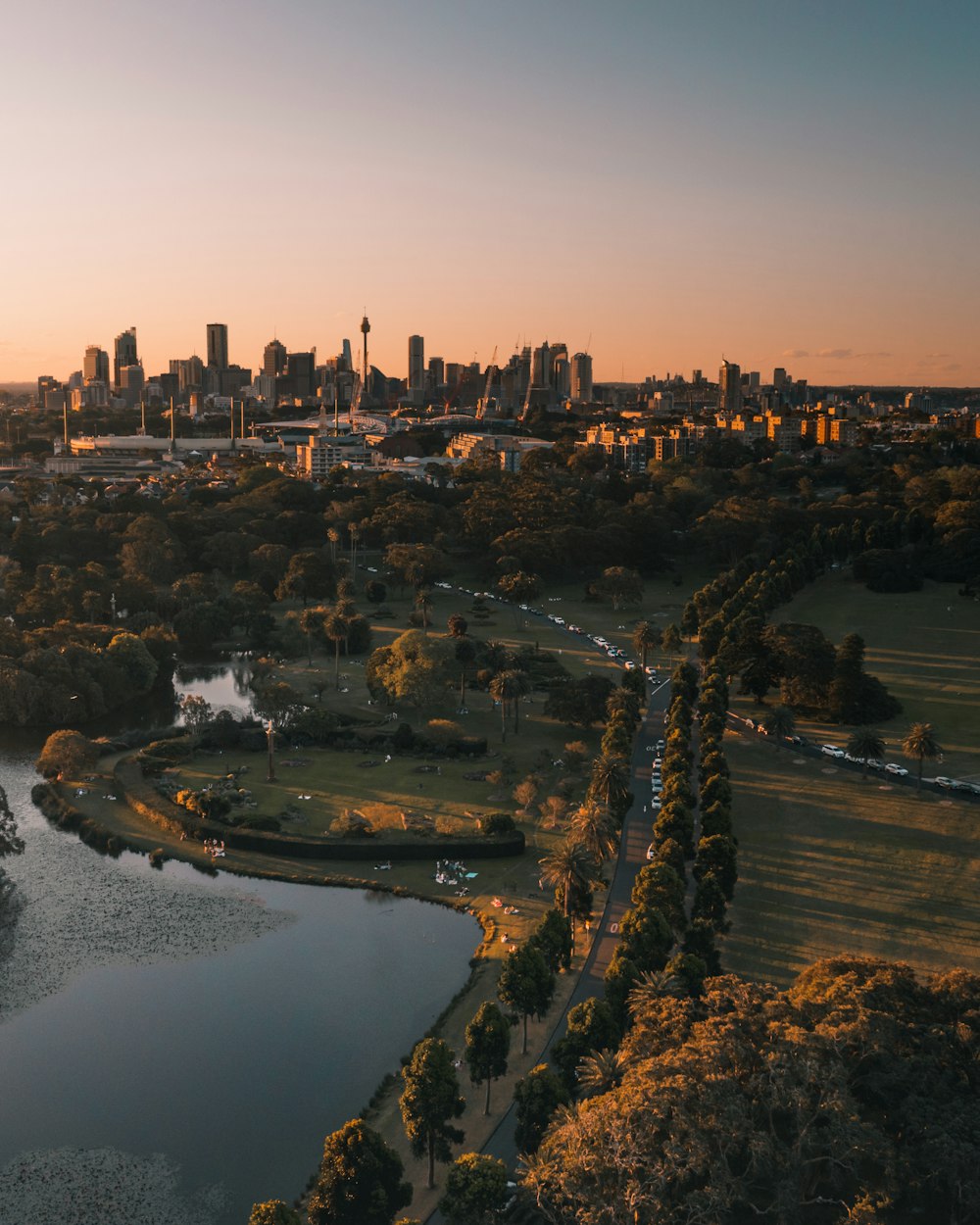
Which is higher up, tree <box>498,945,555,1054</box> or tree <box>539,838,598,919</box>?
tree <box>539,838,598,919</box>

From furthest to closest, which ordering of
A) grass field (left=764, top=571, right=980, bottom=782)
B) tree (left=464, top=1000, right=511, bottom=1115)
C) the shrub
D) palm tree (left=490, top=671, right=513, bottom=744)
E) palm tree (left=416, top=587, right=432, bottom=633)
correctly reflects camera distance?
1. palm tree (left=416, top=587, right=432, bottom=633)
2. grass field (left=764, top=571, right=980, bottom=782)
3. palm tree (left=490, top=671, right=513, bottom=744)
4. the shrub
5. tree (left=464, top=1000, right=511, bottom=1115)

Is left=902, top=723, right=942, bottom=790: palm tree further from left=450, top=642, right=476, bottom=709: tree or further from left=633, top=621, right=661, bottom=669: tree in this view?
left=450, top=642, right=476, bottom=709: tree

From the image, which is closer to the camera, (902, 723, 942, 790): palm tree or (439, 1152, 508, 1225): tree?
(439, 1152, 508, 1225): tree

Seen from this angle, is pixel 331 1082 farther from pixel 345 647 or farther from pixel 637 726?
pixel 345 647

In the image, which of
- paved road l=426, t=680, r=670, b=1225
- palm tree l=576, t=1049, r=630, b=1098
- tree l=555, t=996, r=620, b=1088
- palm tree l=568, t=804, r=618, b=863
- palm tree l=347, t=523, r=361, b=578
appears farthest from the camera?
palm tree l=347, t=523, r=361, b=578

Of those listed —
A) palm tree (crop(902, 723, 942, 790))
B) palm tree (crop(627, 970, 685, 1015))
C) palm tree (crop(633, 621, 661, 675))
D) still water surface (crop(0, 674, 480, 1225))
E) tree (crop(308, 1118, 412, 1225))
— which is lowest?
still water surface (crop(0, 674, 480, 1225))

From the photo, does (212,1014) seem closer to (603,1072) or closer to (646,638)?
(603,1072)

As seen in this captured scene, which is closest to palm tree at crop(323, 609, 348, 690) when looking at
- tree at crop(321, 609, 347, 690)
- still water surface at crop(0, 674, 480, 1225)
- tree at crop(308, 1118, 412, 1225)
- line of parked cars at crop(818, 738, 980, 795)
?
tree at crop(321, 609, 347, 690)

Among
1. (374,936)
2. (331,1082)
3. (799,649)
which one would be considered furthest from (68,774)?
(799,649)
